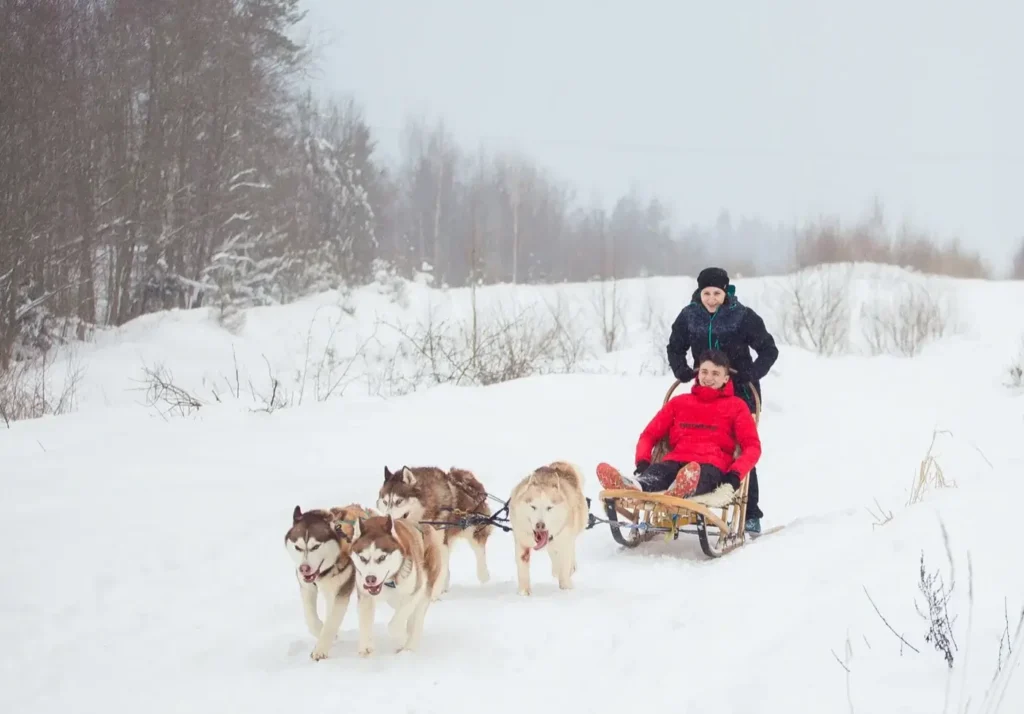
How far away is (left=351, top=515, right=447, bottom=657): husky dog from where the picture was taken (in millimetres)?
3400

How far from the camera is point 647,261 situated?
5553 cm

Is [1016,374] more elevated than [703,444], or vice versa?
[703,444]

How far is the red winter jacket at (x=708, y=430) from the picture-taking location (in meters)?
5.97

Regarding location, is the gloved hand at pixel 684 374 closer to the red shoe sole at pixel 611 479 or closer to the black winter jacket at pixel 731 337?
the black winter jacket at pixel 731 337

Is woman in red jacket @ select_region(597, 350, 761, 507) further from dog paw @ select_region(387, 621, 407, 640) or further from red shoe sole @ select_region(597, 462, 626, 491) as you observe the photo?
dog paw @ select_region(387, 621, 407, 640)

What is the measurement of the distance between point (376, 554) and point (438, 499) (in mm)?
1321

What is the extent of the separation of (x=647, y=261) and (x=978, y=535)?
52743 mm

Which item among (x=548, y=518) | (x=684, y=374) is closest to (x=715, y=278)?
(x=684, y=374)

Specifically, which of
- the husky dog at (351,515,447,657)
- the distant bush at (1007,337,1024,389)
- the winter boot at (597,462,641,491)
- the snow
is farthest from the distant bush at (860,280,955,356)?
the husky dog at (351,515,447,657)

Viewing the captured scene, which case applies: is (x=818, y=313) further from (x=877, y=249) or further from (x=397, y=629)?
(x=397, y=629)

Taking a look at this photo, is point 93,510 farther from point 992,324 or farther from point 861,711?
point 992,324

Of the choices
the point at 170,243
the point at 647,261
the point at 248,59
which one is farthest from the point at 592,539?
the point at 647,261

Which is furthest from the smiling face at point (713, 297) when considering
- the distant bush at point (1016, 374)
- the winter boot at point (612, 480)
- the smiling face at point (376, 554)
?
the distant bush at point (1016, 374)

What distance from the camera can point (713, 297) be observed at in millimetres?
6535
